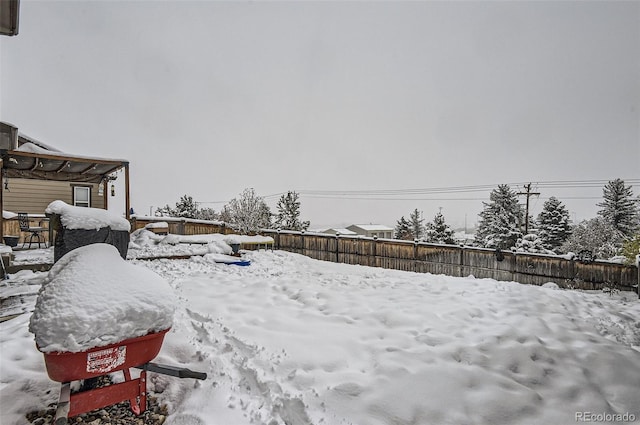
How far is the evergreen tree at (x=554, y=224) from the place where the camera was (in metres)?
24.7

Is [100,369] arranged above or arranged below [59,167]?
below

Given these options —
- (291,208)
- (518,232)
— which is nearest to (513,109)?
(518,232)

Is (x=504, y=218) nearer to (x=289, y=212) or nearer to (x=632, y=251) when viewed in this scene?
(x=632, y=251)

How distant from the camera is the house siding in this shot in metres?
12.4

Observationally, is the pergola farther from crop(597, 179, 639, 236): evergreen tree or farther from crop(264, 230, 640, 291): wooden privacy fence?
crop(597, 179, 639, 236): evergreen tree

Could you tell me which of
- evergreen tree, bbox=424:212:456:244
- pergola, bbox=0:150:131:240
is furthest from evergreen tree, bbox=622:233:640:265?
evergreen tree, bbox=424:212:456:244

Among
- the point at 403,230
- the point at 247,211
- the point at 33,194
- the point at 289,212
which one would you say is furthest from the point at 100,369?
the point at 403,230

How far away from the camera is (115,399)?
162 cm

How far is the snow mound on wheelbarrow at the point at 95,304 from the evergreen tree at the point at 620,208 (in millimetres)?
32293

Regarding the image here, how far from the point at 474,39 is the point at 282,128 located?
2114cm

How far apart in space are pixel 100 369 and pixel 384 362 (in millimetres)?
2112
